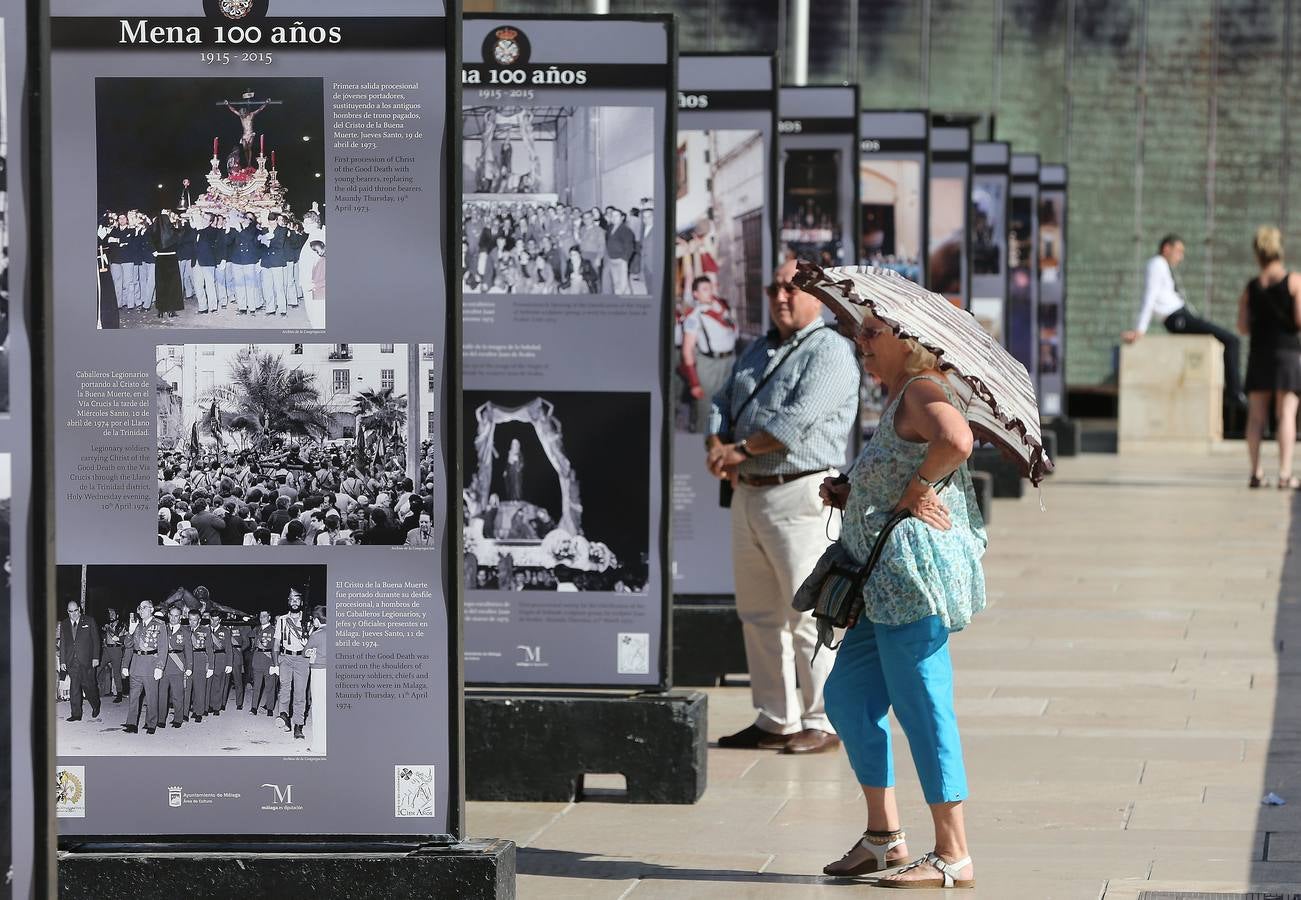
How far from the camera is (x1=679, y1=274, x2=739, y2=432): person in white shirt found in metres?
9.80

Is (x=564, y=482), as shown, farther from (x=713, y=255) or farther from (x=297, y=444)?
(x=713, y=255)

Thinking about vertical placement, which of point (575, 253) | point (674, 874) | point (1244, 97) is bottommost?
point (674, 874)

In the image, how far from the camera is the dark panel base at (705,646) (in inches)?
385

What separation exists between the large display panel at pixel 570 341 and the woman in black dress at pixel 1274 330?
12.5 metres

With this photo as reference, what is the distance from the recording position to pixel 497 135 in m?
7.54

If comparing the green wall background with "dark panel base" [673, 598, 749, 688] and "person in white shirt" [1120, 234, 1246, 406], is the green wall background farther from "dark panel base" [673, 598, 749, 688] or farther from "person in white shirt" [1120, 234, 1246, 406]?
"dark panel base" [673, 598, 749, 688]

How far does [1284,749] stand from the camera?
27.5 feet

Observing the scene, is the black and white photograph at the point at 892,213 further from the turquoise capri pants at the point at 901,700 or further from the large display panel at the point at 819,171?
the turquoise capri pants at the point at 901,700

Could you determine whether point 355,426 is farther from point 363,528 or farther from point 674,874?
point 674,874

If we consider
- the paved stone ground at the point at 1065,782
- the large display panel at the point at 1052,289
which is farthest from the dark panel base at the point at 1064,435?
the paved stone ground at the point at 1065,782

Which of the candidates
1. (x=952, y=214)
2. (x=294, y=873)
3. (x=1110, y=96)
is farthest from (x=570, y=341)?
(x=1110, y=96)

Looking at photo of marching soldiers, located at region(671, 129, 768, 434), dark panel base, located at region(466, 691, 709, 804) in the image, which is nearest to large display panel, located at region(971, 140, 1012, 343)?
photo of marching soldiers, located at region(671, 129, 768, 434)

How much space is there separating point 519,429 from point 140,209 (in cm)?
222

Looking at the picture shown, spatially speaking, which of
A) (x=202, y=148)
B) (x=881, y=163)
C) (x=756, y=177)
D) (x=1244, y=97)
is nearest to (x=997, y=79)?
(x=1244, y=97)
